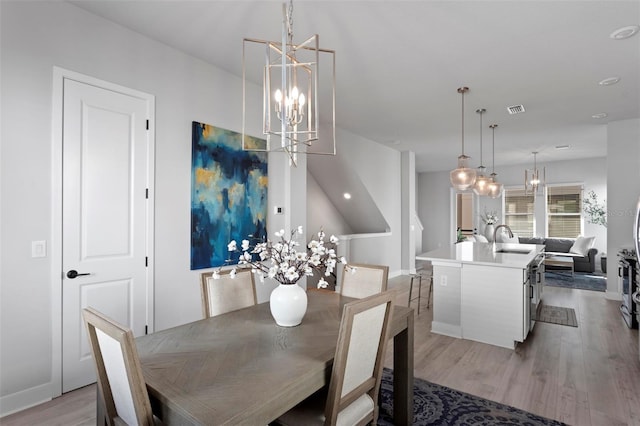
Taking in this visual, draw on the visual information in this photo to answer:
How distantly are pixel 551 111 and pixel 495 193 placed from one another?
1320 millimetres

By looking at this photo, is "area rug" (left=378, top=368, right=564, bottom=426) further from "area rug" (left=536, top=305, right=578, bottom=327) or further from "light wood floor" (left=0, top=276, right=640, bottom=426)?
"area rug" (left=536, top=305, right=578, bottom=327)

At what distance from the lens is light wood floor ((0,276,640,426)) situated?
7.43 feet

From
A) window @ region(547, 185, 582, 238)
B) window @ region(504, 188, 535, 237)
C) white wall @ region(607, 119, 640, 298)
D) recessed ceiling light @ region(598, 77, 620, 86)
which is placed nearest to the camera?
recessed ceiling light @ region(598, 77, 620, 86)

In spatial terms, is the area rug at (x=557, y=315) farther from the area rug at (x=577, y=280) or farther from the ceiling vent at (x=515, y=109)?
the ceiling vent at (x=515, y=109)

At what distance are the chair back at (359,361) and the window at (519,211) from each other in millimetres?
9231

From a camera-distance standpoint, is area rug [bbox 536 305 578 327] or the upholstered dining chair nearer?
the upholstered dining chair

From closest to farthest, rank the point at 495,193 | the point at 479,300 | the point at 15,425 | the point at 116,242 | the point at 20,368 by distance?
the point at 15,425 → the point at 20,368 → the point at 116,242 → the point at 479,300 → the point at 495,193

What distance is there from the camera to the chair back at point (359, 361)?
1368 millimetres

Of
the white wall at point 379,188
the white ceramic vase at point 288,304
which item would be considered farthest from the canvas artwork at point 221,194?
the white wall at point 379,188

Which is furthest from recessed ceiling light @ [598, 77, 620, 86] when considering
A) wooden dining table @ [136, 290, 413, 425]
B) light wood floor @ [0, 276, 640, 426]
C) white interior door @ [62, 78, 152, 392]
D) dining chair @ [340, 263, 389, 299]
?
white interior door @ [62, 78, 152, 392]

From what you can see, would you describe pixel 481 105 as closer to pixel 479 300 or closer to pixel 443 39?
pixel 443 39

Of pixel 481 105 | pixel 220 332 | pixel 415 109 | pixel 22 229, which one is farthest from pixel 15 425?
pixel 481 105

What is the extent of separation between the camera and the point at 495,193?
497 centimetres

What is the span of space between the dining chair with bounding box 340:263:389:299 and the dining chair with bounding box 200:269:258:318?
28.6 inches
